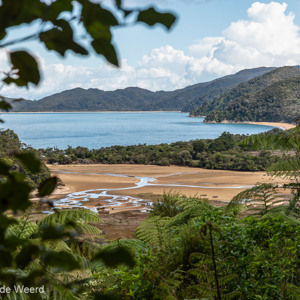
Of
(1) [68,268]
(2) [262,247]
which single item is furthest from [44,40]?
(2) [262,247]

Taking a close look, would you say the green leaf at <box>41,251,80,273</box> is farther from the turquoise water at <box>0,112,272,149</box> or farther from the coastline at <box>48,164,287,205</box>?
the turquoise water at <box>0,112,272,149</box>

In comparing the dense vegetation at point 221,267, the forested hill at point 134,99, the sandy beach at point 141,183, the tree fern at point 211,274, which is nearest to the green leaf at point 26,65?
the tree fern at point 211,274

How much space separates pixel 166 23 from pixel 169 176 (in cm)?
1577

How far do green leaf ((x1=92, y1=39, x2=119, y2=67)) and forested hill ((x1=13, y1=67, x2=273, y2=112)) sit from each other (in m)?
102

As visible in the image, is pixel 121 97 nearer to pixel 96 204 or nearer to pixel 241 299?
pixel 96 204

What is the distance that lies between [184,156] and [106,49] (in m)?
19.8

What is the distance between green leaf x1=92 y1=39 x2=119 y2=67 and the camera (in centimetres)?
42

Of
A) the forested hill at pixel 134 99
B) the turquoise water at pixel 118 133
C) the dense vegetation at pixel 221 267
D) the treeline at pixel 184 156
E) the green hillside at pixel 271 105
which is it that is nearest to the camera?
the dense vegetation at pixel 221 267

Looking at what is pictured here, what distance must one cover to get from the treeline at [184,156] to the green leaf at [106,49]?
57.8 ft

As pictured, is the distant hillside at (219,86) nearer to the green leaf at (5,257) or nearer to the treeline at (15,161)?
the treeline at (15,161)

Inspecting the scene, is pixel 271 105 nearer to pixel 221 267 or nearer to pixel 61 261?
pixel 221 267

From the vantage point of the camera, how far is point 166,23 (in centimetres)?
44

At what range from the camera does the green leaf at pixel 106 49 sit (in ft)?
1.38

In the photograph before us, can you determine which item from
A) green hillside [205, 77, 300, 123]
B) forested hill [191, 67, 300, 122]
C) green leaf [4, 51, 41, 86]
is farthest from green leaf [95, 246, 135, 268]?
green hillside [205, 77, 300, 123]
